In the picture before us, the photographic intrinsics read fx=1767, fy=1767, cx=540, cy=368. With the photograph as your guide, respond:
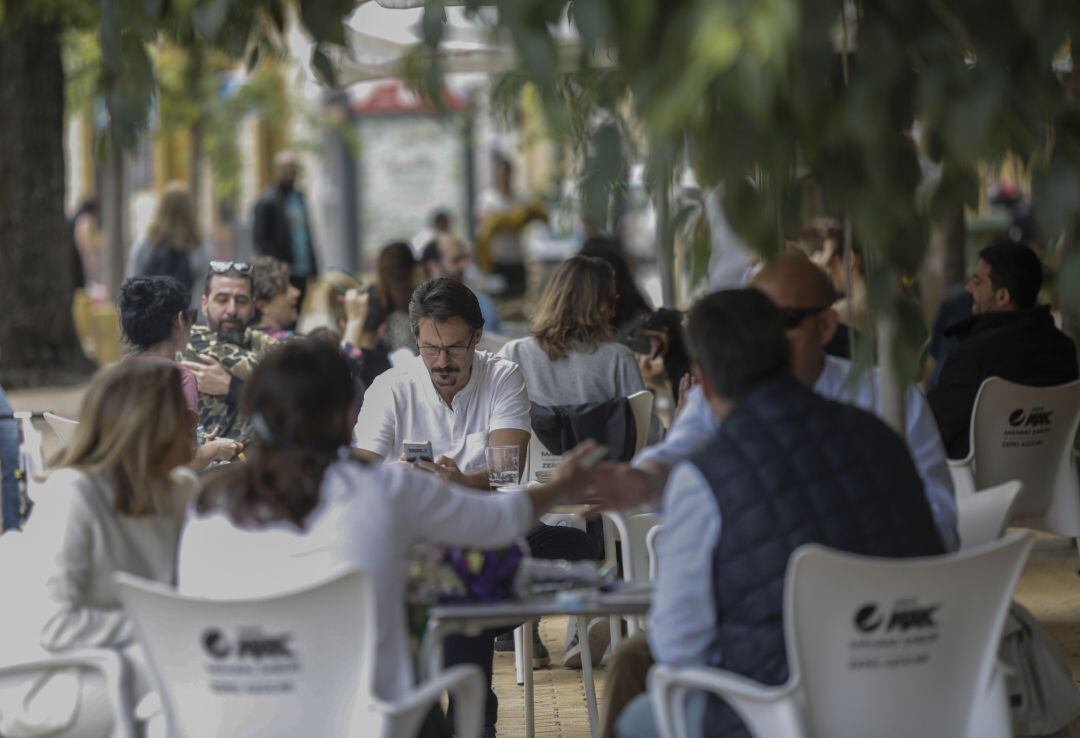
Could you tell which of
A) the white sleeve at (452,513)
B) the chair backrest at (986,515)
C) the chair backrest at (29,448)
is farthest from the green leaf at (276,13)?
the chair backrest at (986,515)

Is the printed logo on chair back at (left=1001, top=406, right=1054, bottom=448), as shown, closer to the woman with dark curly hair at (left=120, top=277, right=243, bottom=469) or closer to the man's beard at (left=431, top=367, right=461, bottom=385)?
the man's beard at (left=431, top=367, right=461, bottom=385)

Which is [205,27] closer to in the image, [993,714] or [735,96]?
[735,96]

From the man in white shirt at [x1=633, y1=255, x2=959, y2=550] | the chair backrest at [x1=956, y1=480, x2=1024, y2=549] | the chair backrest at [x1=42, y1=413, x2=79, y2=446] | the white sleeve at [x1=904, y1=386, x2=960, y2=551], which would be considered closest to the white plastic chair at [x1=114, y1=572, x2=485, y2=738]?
the man in white shirt at [x1=633, y1=255, x2=959, y2=550]

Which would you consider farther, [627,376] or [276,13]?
[627,376]

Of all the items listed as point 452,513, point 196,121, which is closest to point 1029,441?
point 452,513

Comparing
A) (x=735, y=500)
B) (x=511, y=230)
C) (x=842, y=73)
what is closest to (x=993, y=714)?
(x=735, y=500)

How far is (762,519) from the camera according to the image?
338cm

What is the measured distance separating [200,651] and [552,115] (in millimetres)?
1234

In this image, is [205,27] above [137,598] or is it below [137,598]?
above

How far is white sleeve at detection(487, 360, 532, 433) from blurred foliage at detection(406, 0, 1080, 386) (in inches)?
104

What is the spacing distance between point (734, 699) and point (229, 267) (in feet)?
12.8

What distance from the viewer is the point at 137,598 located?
336 cm

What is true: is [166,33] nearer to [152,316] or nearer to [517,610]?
[517,610]

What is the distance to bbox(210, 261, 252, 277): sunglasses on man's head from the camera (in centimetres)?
677
